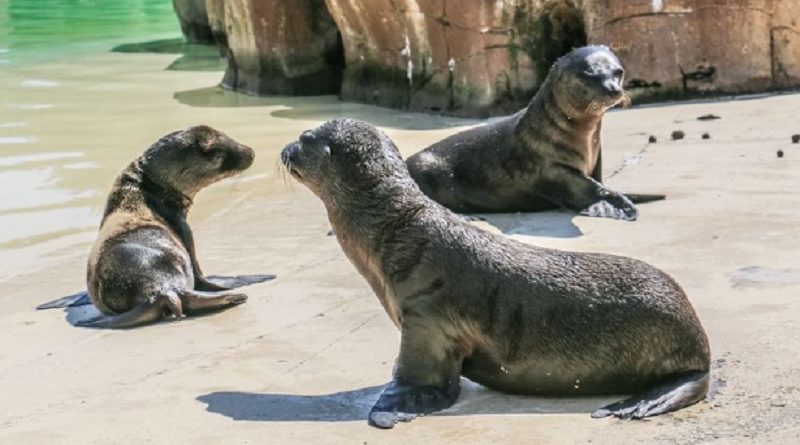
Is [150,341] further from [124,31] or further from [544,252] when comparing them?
[124,31]

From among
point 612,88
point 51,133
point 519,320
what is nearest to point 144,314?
point 519,320

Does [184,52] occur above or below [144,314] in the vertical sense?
above

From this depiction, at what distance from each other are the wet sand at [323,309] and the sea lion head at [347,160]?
0.72m

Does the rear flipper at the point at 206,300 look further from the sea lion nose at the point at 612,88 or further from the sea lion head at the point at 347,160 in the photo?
the sea lion nose at the point at 612,88

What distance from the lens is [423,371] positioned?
482 cm

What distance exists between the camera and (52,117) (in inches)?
578

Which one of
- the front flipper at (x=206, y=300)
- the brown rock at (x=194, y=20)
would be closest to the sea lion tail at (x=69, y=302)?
the front flipper at (x=206, y=300)

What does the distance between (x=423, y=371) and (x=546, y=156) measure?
4017 millimetres

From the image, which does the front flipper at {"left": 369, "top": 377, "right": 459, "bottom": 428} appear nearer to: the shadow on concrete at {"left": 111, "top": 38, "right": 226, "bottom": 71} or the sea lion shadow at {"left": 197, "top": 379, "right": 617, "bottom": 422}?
the sea lion shadow at {"left": 197, "top": 379, "right": 617, "bottom": 422}

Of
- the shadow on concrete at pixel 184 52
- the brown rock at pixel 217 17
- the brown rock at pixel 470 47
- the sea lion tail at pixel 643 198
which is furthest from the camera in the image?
the brown rock at pixel 217 17

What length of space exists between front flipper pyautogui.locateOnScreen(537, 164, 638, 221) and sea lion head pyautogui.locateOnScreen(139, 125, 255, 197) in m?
1.94

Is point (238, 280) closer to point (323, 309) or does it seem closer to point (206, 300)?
point (206, 300)

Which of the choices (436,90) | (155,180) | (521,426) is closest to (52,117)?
(436,90)

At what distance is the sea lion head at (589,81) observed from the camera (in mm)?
8234
